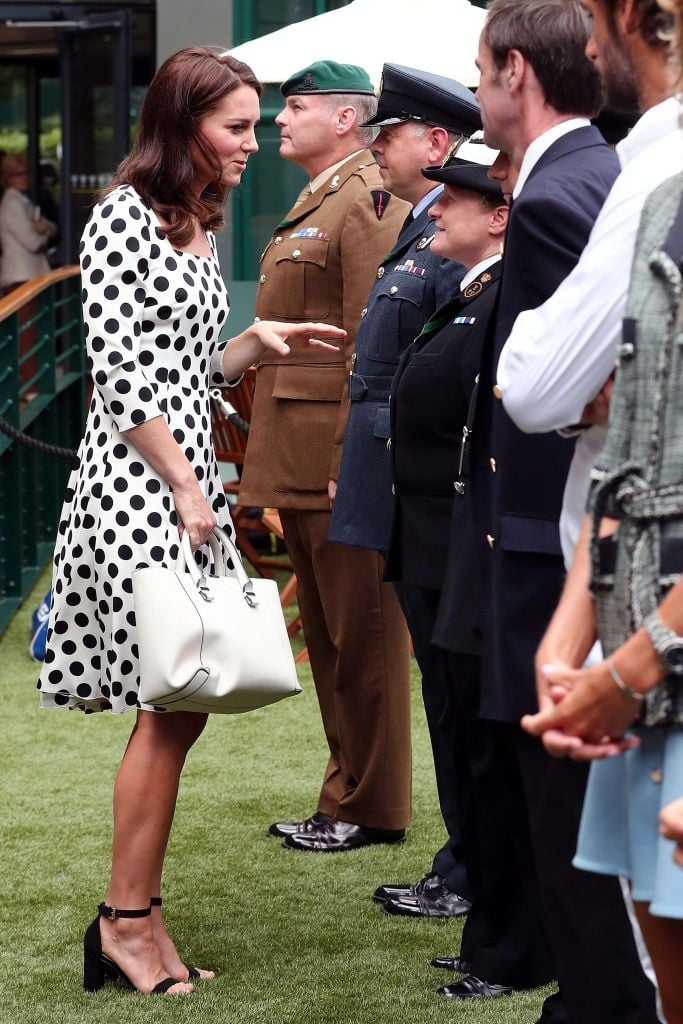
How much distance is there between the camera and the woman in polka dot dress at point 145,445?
3.10m

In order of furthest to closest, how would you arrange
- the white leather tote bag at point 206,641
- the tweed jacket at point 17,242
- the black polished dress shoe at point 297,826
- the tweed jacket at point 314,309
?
1. the tweed jacket at point 17,242
2. the black polished dress shoe at point 297,826
3. the tweed jacket at point 314,309
4. the white leather tote bag at point 206,641

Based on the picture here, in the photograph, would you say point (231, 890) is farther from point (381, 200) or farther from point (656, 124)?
point (656, 124)

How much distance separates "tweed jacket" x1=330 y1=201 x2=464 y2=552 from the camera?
3729 millimetres

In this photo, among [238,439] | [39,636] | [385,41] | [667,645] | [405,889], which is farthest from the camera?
[238,439]

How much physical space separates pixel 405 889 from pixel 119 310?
5.41 ft

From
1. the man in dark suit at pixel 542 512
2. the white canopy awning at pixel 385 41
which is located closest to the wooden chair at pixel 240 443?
the white canopy awning at pixel 385 41

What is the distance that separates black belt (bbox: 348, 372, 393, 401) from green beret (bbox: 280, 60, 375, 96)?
3.08 ft

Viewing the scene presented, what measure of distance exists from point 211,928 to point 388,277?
1.63m

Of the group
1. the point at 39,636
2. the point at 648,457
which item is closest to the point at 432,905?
the point at 648,457

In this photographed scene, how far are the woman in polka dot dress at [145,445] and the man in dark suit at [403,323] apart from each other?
20.8 inches

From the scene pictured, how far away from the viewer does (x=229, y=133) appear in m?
3.25

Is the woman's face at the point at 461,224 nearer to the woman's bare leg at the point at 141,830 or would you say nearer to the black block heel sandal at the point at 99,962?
the woman's bare leg at the point at 141,830

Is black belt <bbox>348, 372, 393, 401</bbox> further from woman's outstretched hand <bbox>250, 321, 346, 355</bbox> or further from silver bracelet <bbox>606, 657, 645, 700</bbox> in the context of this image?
silver bracelet <bbox>606, 657, 645, 700</bbox>

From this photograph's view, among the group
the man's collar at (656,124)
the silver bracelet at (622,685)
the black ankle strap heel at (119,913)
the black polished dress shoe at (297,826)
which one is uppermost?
the man's collar at (656,124)
